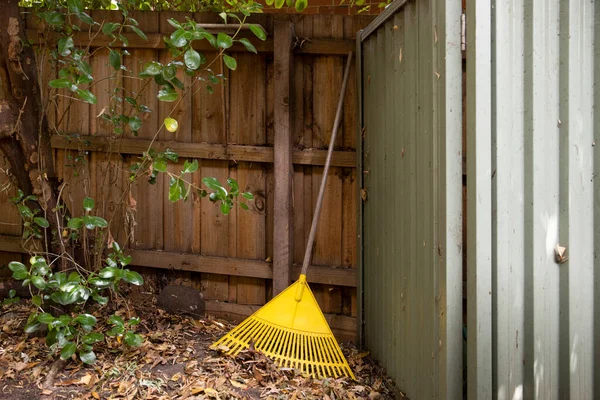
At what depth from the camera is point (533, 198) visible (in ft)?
6.96

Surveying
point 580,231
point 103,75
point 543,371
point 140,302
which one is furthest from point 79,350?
point 580,231

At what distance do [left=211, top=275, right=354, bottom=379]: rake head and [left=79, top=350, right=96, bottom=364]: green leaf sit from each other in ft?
2.06

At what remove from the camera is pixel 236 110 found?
374 cm

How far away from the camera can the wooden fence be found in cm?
360

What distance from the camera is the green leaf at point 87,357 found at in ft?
9.43

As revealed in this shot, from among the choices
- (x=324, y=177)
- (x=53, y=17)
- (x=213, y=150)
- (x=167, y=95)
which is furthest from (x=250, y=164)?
(x=53, y=17)

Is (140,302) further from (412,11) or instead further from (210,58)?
(412,11)

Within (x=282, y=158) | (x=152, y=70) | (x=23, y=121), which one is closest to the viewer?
(x=152, y=70)

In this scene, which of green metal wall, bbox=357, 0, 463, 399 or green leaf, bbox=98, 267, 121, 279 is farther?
green leaf, bbox=98, 267, 121, 279

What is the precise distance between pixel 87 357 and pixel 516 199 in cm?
205

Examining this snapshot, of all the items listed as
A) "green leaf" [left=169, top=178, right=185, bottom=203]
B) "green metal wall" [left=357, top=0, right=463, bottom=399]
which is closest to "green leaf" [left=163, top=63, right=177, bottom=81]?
"green leaf" [left=169, top=178, right=185, bottom=203]

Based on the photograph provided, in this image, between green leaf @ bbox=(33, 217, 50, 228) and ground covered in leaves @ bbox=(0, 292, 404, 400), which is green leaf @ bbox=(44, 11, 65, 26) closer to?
green leaf @ bbox=(33, 217, 50, 228)

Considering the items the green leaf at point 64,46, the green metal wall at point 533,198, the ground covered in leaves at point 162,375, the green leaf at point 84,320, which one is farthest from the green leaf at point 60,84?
the green metal wall at point 533,198

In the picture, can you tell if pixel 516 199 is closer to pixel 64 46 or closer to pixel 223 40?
pixel 223 40
